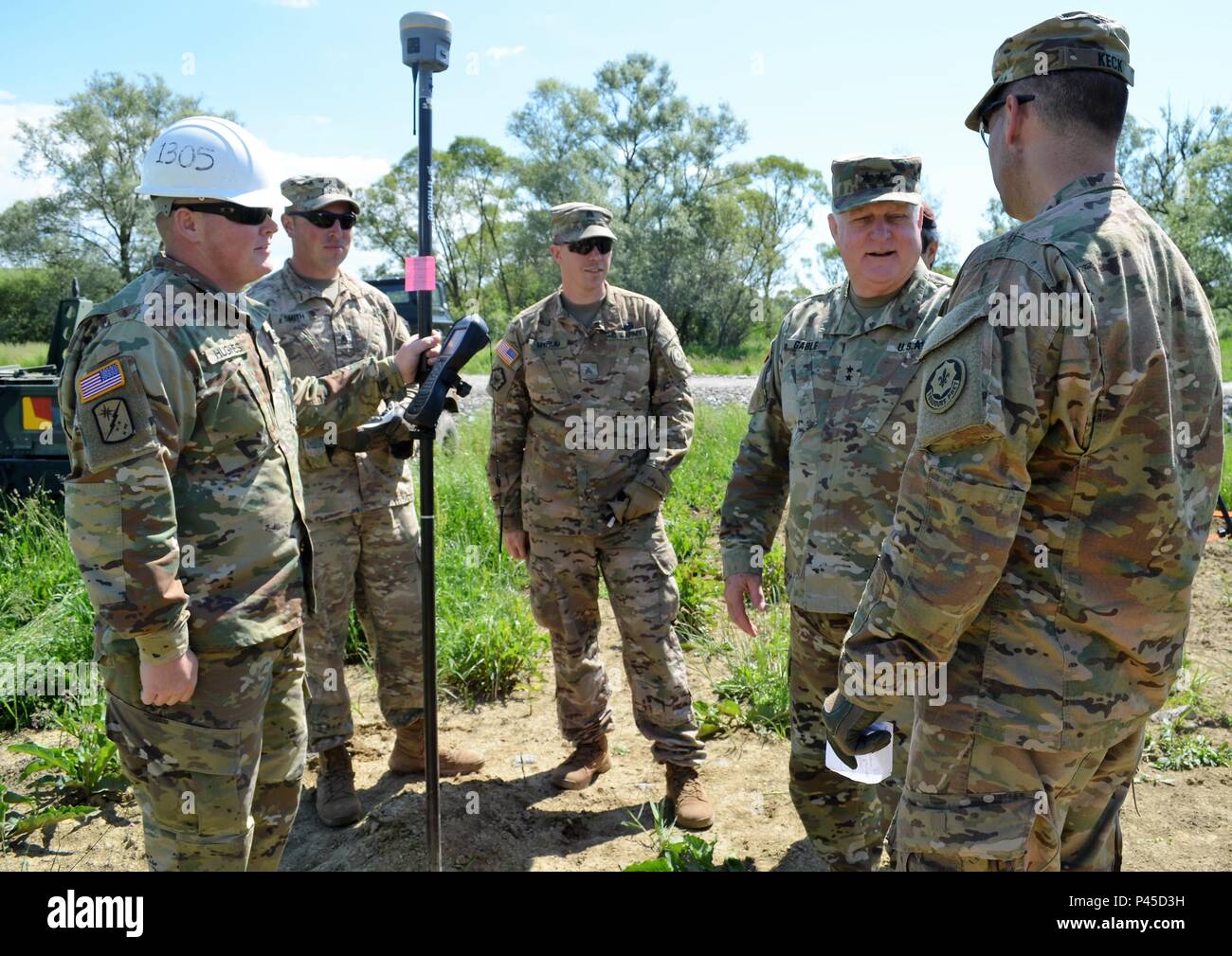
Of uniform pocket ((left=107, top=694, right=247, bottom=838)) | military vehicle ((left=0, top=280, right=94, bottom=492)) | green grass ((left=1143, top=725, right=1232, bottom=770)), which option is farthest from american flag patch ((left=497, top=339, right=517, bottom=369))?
military vehicle ((left=0, top=280, right=94, bottom=492))

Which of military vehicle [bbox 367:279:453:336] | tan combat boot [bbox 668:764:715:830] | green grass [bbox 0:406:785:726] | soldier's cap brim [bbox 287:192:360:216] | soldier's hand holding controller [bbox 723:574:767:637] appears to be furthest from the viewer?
military vehicle [bbox 367:279:453:336]

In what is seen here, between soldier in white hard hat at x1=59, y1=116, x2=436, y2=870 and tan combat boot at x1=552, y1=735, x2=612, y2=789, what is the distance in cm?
156

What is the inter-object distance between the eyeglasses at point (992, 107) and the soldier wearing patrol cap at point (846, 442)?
730mm

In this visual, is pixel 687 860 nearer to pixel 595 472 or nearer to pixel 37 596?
pixel 595 472

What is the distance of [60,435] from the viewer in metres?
6.36

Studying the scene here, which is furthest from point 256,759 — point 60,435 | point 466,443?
point 466,443

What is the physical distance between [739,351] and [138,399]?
93.3 feet

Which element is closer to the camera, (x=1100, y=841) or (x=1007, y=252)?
(x=1007, y=252)

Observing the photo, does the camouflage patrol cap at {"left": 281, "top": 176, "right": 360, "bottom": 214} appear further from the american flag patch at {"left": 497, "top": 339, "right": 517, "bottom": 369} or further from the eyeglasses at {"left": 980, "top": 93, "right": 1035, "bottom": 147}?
the eyeglasses at {"left": 980, "top": 93, "right": 1035, "bottom": 147}

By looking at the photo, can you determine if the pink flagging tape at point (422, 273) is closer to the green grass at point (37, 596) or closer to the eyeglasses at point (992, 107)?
the eyeglasses at point (992, 107)

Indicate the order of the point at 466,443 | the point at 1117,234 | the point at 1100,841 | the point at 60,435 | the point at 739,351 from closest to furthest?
the point at 1117,234
the point at 1100,841
the point at 60,435
the point at 466,443
the point at 739,351

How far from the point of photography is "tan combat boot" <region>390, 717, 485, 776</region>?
401 cm
